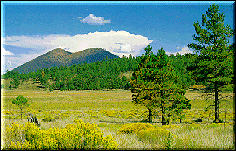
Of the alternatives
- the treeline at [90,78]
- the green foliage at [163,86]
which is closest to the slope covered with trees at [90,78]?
the treeline at [90,78]

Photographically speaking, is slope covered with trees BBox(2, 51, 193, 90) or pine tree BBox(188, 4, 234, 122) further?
slope covered with trees BBox(2, 51, 193, 90)

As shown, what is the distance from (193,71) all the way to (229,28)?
4.84 m

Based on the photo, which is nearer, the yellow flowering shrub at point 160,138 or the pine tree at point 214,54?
the yellow flowering shrub at point 160,138

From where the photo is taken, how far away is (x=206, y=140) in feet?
20.1

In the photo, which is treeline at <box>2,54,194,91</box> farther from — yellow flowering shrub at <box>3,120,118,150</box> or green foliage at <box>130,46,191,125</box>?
yellow flowering shrub at <box>3,120,118,150</box>

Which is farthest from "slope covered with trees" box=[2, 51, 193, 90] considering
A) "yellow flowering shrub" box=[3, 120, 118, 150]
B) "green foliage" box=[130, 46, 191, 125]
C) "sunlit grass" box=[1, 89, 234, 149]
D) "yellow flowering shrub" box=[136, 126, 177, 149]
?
"yellow flowering shrub" box=[3, 120, 118, 150]

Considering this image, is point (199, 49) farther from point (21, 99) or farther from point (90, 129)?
point (21, 99)

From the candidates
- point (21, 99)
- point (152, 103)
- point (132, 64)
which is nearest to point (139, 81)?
point (152, 103)

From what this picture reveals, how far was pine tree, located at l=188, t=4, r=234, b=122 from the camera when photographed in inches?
616

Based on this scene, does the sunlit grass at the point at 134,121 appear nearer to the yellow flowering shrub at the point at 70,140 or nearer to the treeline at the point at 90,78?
the yellow flowering shrub at the point at 70,140

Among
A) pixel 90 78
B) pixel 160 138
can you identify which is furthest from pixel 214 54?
pixel 90 78

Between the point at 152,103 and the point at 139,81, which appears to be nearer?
the point at 152,103

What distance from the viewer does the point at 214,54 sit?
16188 mm

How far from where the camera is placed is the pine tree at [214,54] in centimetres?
1565
